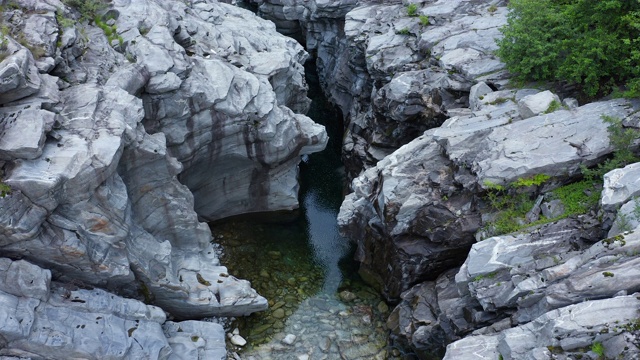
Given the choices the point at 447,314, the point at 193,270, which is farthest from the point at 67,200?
the point at 447,314

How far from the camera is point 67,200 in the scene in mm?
16938

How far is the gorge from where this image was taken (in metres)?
15.9

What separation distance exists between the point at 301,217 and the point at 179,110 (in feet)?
32.4

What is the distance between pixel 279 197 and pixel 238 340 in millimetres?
10029

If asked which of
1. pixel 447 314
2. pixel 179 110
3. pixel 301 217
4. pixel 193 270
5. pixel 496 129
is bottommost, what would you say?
pixel 301 217

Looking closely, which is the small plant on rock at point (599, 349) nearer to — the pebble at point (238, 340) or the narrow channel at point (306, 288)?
the narrow channel at point (306, 288)

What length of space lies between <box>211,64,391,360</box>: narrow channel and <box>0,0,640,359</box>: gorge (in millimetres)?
114

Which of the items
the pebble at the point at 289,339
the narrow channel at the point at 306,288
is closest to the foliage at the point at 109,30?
the narrow channel at the point at 306,288

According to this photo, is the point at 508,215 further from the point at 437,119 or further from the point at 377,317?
the point at 437,119

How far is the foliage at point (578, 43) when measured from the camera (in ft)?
66.1

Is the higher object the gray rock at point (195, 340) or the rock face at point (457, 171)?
the rock face at point (457, 171)

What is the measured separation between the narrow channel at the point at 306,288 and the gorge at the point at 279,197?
0.11 metres

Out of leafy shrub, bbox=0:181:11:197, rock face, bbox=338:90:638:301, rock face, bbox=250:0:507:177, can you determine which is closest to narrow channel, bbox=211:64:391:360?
rock face, bbox=338:90:638:301

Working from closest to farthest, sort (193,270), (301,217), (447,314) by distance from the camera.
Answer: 1. (447,314)
2. (193,270)
3. (301,217)
